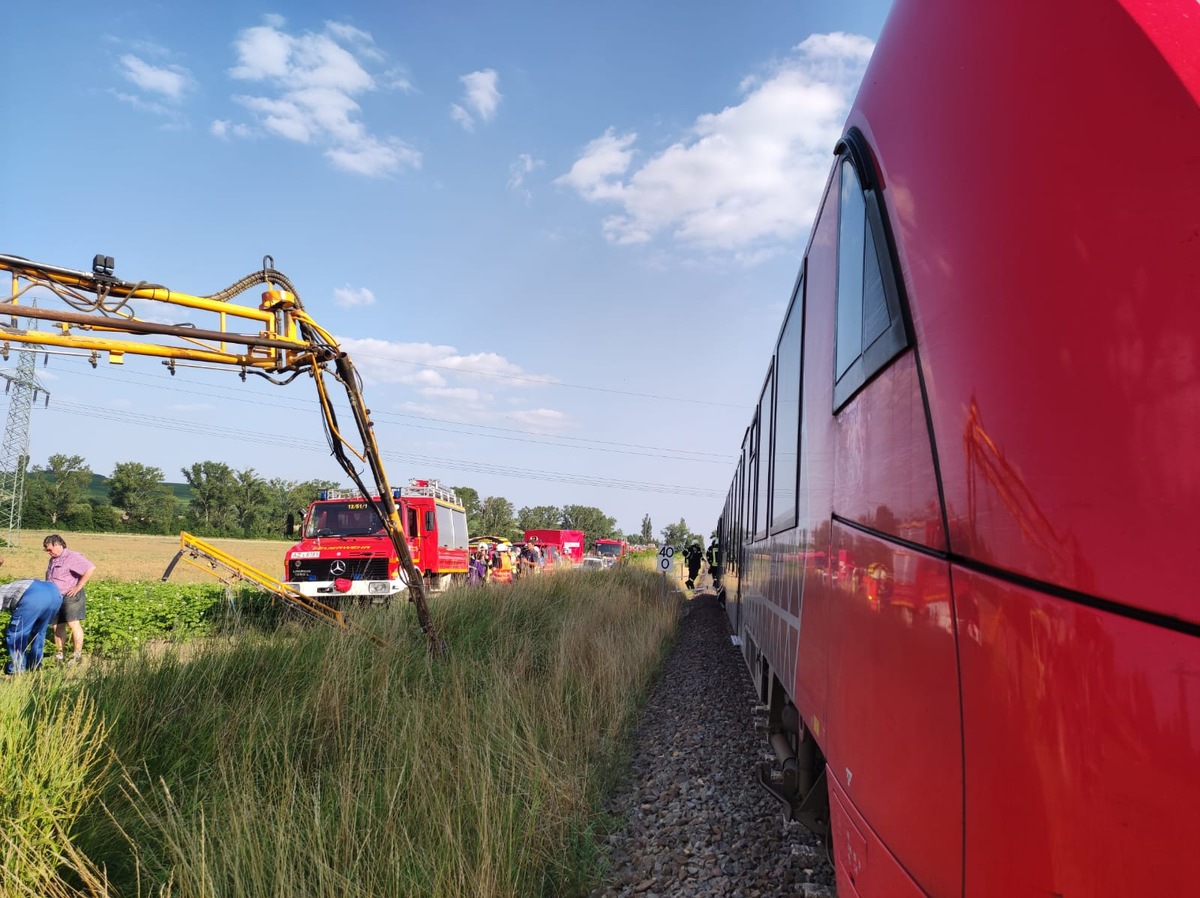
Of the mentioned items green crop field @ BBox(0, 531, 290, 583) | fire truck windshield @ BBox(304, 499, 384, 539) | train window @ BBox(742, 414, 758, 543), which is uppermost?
train window @ BBox(742, 414, 758, 543)

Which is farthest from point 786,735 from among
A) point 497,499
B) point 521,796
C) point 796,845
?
point 497,499

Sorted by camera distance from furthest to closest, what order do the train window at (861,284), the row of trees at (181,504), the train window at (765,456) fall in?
the row of trees at (181,504)
the train window at (765,456)
the train window at (861,284)

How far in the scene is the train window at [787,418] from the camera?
4168 mm

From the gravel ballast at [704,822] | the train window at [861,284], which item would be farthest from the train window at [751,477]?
the train window at [861,284]

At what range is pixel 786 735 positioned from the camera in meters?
4.70

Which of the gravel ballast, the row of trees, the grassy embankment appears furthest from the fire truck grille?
the row of trees

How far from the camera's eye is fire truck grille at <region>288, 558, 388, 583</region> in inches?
596

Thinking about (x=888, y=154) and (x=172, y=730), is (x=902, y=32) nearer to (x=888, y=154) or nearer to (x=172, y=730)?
(x=888, y=154)

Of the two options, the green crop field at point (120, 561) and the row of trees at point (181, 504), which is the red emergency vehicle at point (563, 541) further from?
the row of trees at point (181, 504)

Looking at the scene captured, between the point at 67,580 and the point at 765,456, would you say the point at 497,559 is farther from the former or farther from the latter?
the point at 765,456

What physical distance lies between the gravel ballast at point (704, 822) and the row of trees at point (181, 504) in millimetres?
67552

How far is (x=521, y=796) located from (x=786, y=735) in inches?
69.8

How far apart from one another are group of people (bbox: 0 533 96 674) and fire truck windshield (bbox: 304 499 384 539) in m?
5.33

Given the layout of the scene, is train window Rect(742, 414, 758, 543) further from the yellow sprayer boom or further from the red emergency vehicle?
the red emergency vehicle
